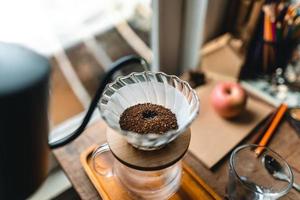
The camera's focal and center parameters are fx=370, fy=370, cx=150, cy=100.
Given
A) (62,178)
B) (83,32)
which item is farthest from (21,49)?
(83,32)

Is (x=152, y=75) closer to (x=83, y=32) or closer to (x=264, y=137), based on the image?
(x=264, y=137)

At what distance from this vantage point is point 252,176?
67 cm

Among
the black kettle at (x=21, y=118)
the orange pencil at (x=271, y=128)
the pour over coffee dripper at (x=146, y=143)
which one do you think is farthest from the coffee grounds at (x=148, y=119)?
the orange pencil at (x=271, y=128)

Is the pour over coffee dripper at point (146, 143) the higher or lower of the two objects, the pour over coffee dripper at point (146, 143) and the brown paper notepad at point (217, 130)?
the higher

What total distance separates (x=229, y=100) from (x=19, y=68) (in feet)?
1.45

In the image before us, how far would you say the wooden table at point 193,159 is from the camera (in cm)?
65

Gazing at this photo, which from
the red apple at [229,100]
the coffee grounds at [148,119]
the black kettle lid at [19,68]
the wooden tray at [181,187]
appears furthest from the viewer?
the red apple at [229,100]

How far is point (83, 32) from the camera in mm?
987

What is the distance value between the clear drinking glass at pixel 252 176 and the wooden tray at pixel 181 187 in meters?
0.04

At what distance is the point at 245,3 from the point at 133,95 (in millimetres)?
414

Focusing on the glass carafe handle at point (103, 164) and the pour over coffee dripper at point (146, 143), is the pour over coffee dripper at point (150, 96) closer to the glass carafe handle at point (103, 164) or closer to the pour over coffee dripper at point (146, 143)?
the pour over coffee dripper at point (146, 143)

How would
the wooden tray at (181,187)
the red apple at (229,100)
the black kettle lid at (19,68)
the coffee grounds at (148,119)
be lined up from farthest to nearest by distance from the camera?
the red apple at (229,100), the wooden tray at (181,187), the coffee grounds at (148,119), the black kettle lid at (19,68)

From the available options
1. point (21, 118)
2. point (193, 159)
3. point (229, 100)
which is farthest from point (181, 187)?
point (21, 118)

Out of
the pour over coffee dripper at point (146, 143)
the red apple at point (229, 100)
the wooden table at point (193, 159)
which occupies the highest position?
the pour over coffee dripper at point (146, 143)
